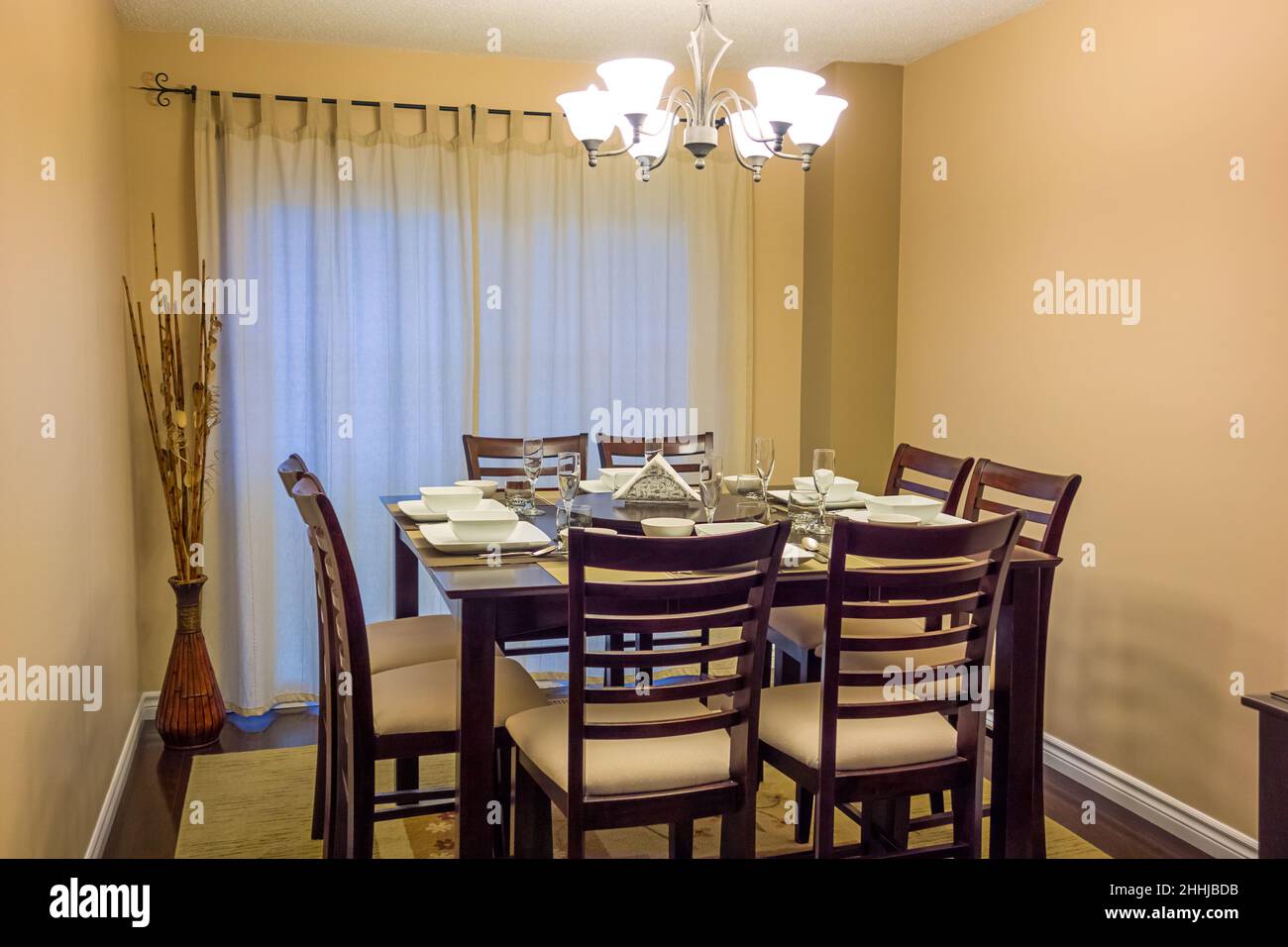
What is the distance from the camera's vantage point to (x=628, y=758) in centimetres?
216

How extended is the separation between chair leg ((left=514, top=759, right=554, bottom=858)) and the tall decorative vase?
190 cm

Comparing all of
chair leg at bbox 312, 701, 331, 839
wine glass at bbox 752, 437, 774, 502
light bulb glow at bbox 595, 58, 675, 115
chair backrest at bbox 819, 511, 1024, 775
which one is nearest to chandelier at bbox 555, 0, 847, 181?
light bulb glow at bbox 595, 58, 675, 115

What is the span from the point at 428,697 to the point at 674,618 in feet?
2.51

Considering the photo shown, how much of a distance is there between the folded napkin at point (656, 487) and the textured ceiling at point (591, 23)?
1677mm

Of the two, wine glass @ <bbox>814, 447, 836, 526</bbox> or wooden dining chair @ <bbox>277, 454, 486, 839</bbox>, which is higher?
wine glass @ <bbox>814, 447, 836, 526</bbox>

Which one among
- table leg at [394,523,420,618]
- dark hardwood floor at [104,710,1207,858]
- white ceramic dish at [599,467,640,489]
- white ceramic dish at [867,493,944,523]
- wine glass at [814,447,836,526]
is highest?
wine glass at [814,447,836,526]

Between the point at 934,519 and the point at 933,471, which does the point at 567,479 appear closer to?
the point at 934,519

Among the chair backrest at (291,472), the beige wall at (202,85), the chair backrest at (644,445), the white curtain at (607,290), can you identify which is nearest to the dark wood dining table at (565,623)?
the chair backrest at (291,472)

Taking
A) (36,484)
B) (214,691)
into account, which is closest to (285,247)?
(214,691)

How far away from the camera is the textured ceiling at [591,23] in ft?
12.3

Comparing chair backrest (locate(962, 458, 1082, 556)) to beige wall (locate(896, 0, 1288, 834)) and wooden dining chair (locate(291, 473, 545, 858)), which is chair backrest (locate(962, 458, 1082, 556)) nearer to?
beige wall (locate(896, 0, 1288, 834))

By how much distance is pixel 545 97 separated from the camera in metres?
4.48

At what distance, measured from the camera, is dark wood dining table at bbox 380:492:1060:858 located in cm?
221

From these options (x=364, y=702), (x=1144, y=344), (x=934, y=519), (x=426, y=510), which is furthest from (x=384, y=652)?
(x=1144, y=344)
